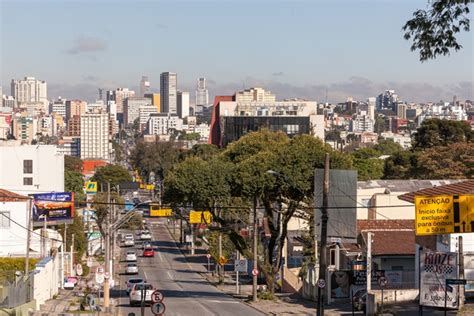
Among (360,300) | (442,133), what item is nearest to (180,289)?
(360,300)

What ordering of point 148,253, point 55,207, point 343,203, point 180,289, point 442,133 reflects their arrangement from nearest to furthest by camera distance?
point 343,203 < point 180,289 < point 55,207 < point 148,253 < point 442,133

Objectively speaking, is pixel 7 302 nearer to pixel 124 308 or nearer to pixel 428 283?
pixel 124 308

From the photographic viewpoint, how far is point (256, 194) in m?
61.4

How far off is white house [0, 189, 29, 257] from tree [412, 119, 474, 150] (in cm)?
6114

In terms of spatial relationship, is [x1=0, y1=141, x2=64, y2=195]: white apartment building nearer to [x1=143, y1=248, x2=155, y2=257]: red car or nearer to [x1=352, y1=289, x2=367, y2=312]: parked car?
[x1=143, y1=248, x2=155, y2=257]: red car

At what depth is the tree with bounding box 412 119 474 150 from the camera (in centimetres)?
12562

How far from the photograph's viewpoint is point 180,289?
7012 cm

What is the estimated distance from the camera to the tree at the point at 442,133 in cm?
12562

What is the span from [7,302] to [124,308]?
11.9 meters

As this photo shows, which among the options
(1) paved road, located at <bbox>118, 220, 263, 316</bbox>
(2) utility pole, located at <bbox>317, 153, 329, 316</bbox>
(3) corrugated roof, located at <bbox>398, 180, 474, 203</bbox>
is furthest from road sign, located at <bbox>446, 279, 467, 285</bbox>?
(1) paved road, located at <bbox>118, 220, 263, 316</bbox>

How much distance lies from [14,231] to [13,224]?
19.4 inches

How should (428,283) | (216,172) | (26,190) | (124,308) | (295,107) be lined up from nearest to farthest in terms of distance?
1. (428,283)
2. (124,308)
3. (216,172)
4. (26,190)
5. (295,107)

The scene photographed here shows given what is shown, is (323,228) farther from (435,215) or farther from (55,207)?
(55,207)

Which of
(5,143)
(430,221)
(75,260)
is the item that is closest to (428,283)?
(430,221)
